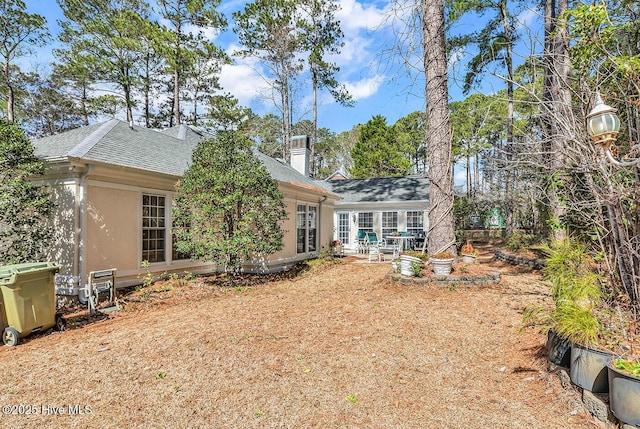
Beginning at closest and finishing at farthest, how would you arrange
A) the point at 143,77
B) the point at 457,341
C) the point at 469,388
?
the point at 469,388 < the point at 457,341 < the point at 143,77

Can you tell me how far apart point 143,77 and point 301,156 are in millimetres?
13341

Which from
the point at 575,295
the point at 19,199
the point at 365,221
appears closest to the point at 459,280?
the point at 575,295

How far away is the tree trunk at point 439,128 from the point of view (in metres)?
8.05

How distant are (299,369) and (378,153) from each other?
25324 mm

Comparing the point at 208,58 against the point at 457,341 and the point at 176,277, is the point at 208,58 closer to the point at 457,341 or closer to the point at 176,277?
the point at 176,277

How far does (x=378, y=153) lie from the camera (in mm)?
27469

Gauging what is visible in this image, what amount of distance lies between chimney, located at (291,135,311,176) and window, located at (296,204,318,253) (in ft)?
20.1

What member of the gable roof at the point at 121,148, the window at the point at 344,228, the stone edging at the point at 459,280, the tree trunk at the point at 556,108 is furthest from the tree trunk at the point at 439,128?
the window at the point at 344,228

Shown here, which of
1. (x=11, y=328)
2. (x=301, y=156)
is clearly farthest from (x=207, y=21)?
(x=11, y=328)

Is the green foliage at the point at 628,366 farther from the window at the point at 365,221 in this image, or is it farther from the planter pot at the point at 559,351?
the window at the point at 365,221

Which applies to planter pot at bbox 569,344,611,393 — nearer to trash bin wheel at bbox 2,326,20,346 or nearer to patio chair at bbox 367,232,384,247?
trash bin wheel at bbox 2,326,20,346

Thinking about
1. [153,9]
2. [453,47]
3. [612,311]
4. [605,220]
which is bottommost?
[612,311]

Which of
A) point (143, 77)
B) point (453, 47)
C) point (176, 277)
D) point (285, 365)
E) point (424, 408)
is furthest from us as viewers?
point (143, 77)

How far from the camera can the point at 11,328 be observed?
4648 mm
